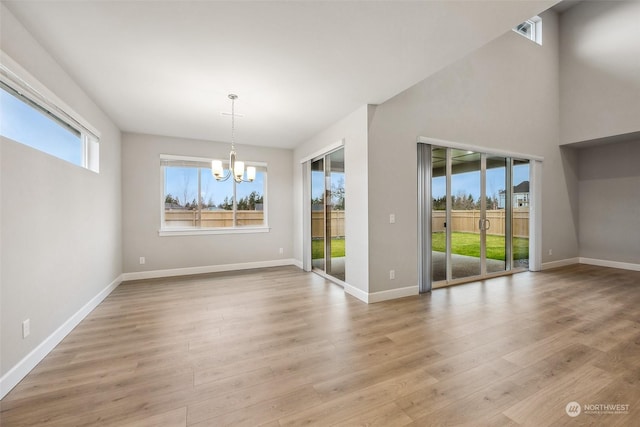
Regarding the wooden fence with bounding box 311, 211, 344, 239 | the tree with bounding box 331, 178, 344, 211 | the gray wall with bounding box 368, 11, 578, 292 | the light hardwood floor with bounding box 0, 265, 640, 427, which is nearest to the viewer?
the light hardwood floor with bounding box 0, 265, 640, 427

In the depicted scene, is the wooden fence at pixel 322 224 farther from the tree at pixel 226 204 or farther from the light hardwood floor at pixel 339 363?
the tree at pixel 226 204

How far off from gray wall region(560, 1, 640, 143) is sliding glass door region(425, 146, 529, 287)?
1527 millimetres

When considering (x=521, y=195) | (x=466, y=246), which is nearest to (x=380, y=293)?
(x=466, y=246)

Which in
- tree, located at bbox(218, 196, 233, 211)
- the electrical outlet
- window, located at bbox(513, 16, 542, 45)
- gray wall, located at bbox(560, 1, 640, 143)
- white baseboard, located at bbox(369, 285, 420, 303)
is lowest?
white baseboard, located at bbox(369, 285, 420, 303)

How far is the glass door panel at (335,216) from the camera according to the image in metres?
4.54

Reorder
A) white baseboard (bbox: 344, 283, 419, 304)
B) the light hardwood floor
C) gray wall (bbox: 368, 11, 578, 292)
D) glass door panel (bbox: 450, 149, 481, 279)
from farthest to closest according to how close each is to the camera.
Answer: glass door panel (bbox: 450, 149, 481, 279)
gray wall (bbox: 368, 11, 578, 292)
white baseboard (bbox: 344, 283, 419, 304)
the light hardwood floor

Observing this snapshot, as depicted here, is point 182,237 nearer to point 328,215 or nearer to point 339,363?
point 328,215

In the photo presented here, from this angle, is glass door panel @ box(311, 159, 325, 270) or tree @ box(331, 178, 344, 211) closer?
tree @ box(331, 178, 344, 211)

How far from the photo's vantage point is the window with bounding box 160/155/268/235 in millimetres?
5109

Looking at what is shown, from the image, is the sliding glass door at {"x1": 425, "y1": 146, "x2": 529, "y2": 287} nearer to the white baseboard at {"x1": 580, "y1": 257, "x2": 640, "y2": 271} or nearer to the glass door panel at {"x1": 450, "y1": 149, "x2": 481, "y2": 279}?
the glass door panel at {"x1": 450, "y1": 149, "x2": 481, "y2": 279}

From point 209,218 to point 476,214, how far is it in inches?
203

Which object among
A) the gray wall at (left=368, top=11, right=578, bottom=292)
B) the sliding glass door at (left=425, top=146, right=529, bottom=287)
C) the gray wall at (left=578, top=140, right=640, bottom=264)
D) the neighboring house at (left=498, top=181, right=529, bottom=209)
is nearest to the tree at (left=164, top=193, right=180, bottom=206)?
the gray wall at (left=368, top=11, right=578, bottom=292)

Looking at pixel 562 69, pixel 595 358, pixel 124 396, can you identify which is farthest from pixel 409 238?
pixel 562 69

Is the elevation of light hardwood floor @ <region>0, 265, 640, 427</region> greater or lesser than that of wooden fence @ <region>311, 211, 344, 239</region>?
lesser
